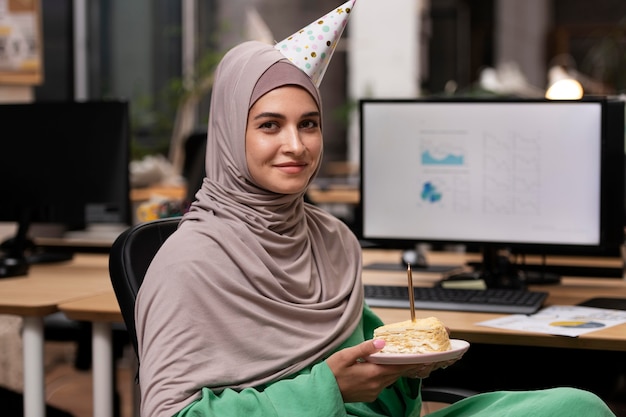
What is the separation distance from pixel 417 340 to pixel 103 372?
3.03 feet

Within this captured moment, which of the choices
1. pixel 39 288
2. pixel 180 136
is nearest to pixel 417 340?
pixel 39 288

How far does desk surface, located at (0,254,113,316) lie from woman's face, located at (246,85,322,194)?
32.7 inches

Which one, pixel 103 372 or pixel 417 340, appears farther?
pixel 103 372

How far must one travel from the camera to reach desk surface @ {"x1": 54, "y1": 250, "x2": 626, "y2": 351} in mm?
1806

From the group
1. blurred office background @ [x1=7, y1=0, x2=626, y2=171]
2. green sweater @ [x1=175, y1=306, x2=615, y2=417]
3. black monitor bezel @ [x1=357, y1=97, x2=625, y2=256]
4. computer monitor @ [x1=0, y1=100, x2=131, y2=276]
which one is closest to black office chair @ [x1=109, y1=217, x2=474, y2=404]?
green sweater @ [x1=175, y1=306, x2=615, y2=417]

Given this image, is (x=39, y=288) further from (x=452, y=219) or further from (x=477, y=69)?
(x=477, y=69)

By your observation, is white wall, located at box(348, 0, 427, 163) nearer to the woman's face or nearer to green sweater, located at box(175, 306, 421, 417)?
the woman's face

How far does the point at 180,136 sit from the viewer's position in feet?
20.1

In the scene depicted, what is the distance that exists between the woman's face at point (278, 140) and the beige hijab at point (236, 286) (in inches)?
0.6

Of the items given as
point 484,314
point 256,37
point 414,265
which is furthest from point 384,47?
point 484,314

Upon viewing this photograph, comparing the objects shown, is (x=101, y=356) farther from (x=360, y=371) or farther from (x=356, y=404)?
(x=360, y=371)

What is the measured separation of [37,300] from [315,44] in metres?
1.01

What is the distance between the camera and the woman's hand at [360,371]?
1428 millimetres

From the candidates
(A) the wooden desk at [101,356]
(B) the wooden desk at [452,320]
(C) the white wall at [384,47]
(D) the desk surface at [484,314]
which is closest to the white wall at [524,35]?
(C) the white wall at [384,47]
